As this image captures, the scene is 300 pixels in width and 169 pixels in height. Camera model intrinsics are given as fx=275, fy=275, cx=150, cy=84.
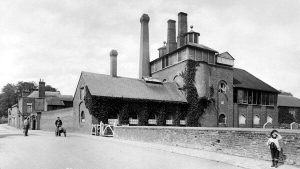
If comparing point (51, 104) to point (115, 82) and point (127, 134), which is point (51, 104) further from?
point (127, 134)

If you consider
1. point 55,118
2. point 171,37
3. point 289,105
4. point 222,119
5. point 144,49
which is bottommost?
point 55,118

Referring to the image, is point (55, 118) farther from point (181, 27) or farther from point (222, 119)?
point (222, 119)

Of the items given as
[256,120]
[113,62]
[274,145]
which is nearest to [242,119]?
[256,120]

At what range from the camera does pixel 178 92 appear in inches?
1307

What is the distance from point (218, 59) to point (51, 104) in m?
28.3

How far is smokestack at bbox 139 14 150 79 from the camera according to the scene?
126 ft

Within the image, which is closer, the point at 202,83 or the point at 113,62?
the point at 113,62

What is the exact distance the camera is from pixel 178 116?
1240 inches

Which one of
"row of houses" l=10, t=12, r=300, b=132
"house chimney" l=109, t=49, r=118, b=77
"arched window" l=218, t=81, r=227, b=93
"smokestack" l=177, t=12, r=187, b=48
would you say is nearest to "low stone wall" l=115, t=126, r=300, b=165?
"row of houses" l=10, t=12, r=300, b=132

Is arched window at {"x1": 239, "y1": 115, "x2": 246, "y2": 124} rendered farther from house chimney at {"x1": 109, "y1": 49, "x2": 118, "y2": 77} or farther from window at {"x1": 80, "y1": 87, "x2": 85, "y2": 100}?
window at {"x1": 80, "y1": 87, "x2": 85, "y2": 100}

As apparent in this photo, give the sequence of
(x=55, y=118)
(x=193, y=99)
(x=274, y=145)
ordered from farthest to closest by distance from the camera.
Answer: (x=55, y=118)
(x=193, y=99)
(x=274, y=145)

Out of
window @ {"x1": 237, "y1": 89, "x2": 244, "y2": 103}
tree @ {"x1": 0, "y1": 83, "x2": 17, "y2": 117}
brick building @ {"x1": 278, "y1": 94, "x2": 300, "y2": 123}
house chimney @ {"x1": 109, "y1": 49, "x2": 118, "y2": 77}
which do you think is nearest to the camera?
house chimney @ {"x1": 109, "y1": 49, "x2": 118, "y2": 77}

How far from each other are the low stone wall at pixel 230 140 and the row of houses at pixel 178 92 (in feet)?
30.8

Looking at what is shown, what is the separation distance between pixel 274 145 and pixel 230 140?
110 inches
